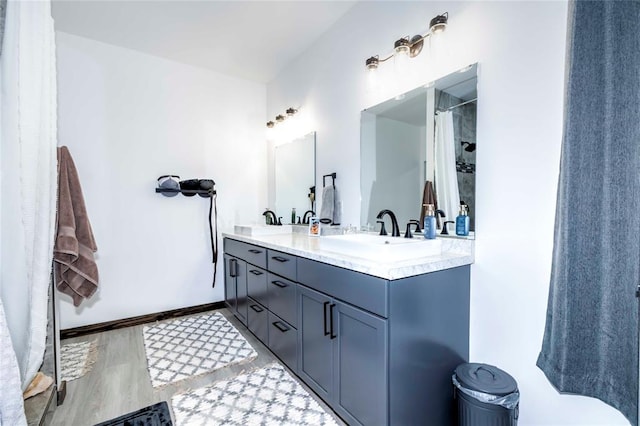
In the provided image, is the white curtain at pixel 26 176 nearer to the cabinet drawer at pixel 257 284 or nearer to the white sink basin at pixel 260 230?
the cabinet drawer at pixel 257 284

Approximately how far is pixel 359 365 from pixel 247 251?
149cm

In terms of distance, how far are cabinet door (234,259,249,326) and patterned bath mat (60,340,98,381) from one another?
1.13 metres

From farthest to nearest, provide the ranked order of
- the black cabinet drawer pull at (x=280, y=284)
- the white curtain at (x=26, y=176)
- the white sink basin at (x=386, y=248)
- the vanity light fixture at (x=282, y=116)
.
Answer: the vanity light fixture at (x=282, y=116), the black cabinet drawer pull at (x=280, y=284), the white sink basin at (x=386, y=248), the white curtain at (x=26, y=176)

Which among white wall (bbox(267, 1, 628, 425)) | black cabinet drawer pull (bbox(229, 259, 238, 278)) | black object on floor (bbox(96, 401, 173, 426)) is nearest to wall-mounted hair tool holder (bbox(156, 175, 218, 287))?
black cabinet drawer pull (bbox(229, 259, 238, 278))

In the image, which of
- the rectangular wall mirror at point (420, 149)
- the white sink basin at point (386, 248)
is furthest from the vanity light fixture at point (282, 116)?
the white sink basin at point (386, 248)

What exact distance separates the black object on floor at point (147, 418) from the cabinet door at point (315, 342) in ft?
2.54

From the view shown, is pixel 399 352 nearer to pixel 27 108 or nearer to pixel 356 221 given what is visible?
pixel 356 221

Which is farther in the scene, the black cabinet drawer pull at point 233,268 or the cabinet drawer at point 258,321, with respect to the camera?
the black cabinet drawer pull at point 233,268

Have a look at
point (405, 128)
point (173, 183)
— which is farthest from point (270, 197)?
point (405, 128)

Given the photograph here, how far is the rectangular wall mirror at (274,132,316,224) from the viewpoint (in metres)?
2.95

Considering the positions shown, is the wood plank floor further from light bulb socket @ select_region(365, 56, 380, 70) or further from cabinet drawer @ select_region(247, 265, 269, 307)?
light bulb socket @ select_region(365, 56, 380, 70)

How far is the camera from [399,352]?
1.31 m

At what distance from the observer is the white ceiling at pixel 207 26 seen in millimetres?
2322

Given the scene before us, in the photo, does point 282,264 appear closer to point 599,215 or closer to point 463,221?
point 463,221
